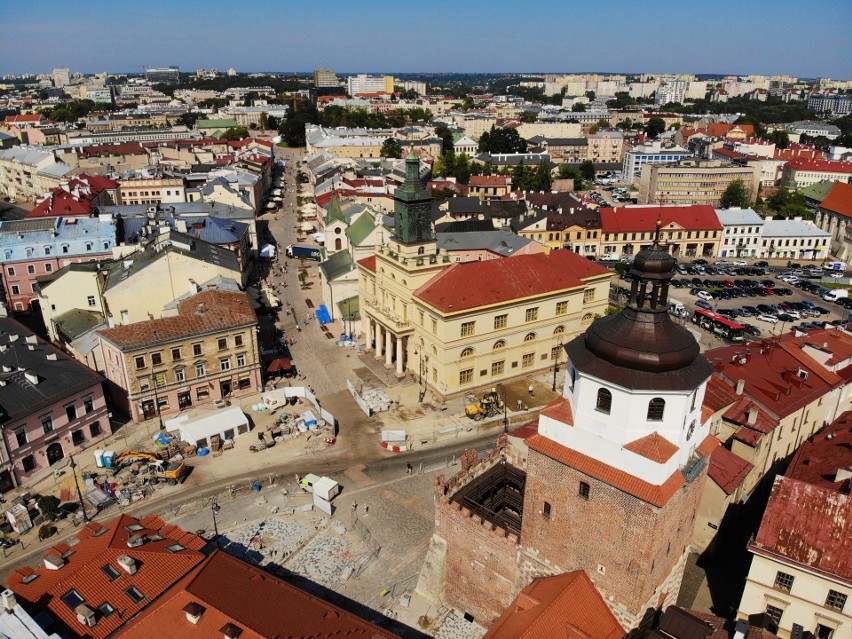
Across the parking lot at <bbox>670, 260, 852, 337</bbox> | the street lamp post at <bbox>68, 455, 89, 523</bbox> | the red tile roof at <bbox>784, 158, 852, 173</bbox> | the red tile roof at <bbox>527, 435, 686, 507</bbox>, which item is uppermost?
the red tile roof at <bbox>527, 435, 686, 507</bbox>

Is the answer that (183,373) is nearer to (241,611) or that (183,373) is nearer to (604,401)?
(241,611)

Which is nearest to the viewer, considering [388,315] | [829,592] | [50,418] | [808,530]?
[829,592]

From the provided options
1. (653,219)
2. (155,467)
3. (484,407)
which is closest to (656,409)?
(484,407)

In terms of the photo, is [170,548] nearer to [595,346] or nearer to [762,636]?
[595,346]

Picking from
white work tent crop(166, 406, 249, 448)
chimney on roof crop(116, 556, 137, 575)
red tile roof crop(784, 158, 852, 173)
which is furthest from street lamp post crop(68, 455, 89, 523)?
red tile roof crop(784, 158, 852, 173)

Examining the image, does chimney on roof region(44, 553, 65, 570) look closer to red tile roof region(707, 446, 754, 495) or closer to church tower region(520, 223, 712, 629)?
church tower region(520, 223, 712, 629)

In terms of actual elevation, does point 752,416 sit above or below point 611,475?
below

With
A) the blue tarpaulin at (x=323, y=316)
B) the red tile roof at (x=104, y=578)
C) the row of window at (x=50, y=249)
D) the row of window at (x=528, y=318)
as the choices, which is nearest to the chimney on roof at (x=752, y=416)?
the row of window at (x=528, y=318)
